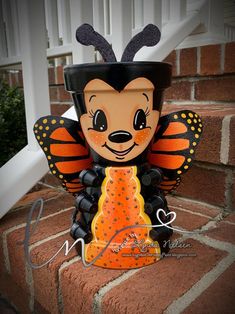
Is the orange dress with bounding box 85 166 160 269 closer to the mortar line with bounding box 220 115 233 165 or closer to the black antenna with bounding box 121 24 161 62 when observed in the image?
the black antenna with bounding box 121 24 161 62

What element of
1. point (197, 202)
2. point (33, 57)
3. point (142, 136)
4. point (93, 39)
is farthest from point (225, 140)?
point (33, 57)

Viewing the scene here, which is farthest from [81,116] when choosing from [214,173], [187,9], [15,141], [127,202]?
[187,9]

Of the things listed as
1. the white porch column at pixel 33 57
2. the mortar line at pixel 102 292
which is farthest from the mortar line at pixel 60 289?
the white porch column at pixel 33 57

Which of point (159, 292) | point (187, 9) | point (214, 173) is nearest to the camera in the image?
point (159, 292)

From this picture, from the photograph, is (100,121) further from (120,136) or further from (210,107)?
(210,107)

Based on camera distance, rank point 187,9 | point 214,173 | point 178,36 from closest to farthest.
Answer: point 214,173 < point 178,36 < point 187,9

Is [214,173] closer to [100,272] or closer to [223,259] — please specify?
[223,259]
